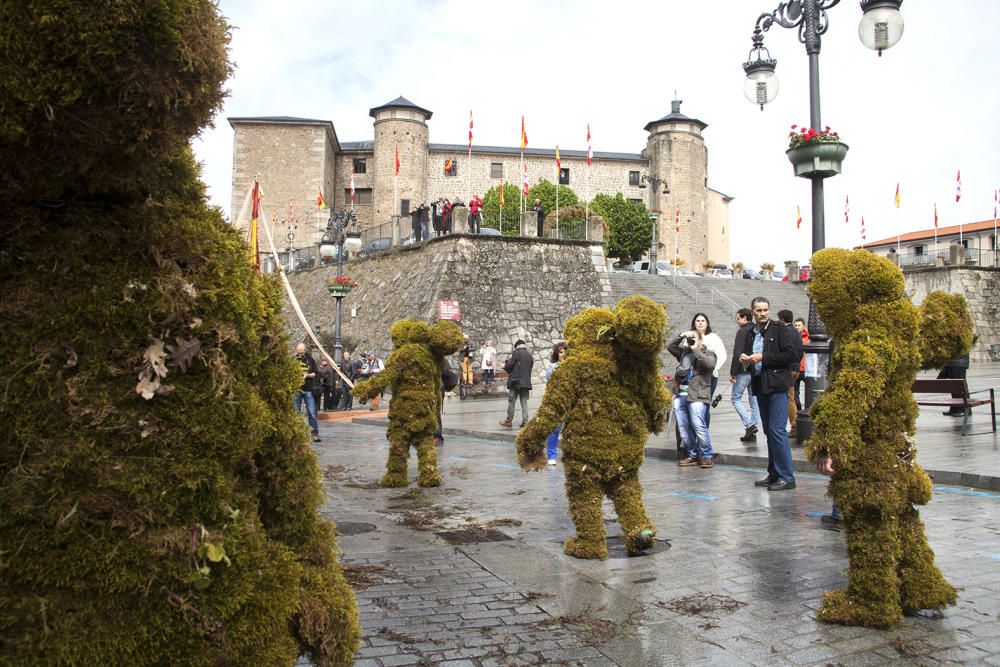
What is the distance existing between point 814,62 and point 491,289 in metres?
20.1

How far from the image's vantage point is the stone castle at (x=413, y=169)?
64125 mm

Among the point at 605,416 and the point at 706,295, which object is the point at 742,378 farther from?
the point at 706,295

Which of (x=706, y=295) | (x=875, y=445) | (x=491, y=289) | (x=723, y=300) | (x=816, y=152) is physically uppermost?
(x=706, y=295)

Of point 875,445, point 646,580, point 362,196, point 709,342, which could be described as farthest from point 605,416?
point 362,196

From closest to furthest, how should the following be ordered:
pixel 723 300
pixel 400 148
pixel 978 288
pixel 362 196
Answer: pixel 723 300, pixel 978 288, pixel 400 148, pixel 362 196

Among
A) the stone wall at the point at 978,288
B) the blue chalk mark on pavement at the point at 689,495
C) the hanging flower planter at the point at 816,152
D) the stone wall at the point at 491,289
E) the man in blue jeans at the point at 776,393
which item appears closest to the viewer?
the blue chalk mark on pavement at the point at 689,495

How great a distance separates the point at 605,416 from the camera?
568 cm

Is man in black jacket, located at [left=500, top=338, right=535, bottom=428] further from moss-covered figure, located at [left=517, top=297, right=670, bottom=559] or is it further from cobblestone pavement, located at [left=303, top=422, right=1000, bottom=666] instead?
moss-covered figure, located at [left=517, top=297, right=670, bottom=559]

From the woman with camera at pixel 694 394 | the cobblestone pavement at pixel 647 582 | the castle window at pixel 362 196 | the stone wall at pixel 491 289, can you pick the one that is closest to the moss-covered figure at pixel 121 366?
the cobblestone pavement at pixel 647 582

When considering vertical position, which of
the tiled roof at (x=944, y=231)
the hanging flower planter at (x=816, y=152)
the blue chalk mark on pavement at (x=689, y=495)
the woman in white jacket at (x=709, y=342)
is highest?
the tiled roof at (x=944, y=231)

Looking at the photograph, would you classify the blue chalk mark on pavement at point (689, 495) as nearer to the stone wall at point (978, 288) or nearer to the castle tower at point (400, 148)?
the stone wall at point (978, 288)

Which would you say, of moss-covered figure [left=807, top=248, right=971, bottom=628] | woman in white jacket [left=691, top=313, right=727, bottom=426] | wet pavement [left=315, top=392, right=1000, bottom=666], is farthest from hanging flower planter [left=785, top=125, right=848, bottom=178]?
moss-covered figure [left=807, top=248, right=971, bottom=628]

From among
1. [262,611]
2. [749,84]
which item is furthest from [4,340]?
[749,84]

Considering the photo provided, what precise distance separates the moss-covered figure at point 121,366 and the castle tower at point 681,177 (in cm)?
6990
